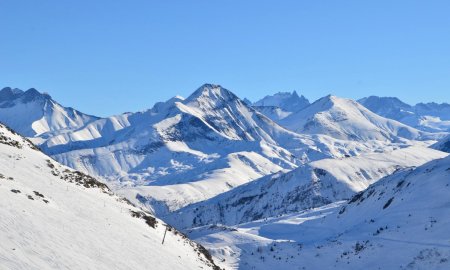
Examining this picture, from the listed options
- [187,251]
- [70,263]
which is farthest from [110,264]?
[187,251]

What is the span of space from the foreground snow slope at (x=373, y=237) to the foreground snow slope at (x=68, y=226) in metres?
13.6

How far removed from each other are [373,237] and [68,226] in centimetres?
3253

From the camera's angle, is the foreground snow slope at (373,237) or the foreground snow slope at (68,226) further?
the foreground snow slope at (373,237)

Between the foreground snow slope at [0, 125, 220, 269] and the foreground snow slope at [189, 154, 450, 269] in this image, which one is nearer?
the foreground snow slope at [0, 125, 220, 269]

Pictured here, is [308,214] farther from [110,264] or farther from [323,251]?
[110,264]

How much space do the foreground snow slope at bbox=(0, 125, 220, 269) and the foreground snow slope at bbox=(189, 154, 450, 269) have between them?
44.7 feet

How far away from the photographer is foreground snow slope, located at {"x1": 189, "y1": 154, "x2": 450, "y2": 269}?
47.8m

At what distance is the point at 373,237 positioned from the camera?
57.0m

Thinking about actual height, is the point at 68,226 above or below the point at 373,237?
below

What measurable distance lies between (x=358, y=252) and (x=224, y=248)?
18.8 m

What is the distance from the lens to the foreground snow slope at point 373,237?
47812mm

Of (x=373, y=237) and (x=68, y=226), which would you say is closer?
(x=68, y=226)

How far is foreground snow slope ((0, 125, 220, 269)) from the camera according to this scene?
3070 cm

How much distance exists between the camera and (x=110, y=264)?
3300cm
